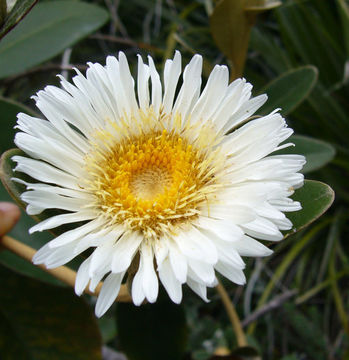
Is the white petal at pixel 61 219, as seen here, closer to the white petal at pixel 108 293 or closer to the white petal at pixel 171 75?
the white petal at pixel 108 293

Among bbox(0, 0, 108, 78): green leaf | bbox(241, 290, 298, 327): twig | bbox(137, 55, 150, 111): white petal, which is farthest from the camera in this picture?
bbox(241, 290, 298, 327): twig

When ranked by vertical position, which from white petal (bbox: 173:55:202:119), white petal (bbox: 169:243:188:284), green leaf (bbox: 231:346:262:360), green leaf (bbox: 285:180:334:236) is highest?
white petal (bbox: 173:55:202:119)

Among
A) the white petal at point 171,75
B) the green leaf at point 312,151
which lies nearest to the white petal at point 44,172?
the white petal at point 171,75

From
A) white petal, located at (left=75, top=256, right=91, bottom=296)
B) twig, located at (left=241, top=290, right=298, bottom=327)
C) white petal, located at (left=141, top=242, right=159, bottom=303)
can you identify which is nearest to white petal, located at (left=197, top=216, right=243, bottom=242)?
white petal, located at (left=141, top=242, right=159, bottom=303)

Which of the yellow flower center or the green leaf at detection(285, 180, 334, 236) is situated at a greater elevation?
the yellow flower center

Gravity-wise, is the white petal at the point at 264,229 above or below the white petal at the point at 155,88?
below

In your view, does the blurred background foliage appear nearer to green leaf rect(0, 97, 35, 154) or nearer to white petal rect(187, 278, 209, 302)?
green leaf rect(0, 97, 35, 154)

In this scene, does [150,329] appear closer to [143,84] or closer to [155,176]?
[155,176]

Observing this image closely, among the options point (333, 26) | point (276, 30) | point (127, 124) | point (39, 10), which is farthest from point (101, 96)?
point (276, 30)

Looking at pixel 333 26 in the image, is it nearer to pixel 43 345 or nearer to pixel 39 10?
pixel 39 10

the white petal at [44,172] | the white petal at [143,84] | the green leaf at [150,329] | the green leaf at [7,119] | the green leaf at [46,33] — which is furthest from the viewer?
the green leaf at [46,33]
